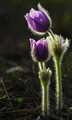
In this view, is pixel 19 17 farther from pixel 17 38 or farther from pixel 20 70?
pixel 20 70

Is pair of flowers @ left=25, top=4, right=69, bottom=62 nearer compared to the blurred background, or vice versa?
pair of flowers @ left=25, top=4, right=69, bottom=62

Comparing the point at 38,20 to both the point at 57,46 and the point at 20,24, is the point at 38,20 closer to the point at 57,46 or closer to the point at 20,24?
the point at 57,46

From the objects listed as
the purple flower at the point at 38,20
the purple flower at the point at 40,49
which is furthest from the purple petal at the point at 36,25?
the purple flower at the point at 40,49

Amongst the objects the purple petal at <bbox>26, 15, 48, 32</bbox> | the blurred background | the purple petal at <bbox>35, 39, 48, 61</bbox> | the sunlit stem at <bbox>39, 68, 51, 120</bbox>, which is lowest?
the sunlit stem at <bbox>39, 68, 51, 120</bbox>

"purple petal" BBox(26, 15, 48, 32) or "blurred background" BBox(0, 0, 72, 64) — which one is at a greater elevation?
"blurred background" BBox(0, 0, 72, 64)

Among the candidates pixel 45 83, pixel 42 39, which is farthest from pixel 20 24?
pixel 45 83

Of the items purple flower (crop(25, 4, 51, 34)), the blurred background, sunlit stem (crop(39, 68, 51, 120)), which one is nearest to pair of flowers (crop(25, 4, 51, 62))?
purple flower (crop(25, 4, 51, 34))

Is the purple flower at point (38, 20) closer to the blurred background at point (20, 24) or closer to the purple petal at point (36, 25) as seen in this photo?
the purple petal at point (36, 25)

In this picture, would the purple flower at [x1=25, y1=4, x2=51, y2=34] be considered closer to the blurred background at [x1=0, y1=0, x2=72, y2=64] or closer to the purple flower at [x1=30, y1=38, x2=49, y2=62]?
the purple flower at [x1=30, y1=38, x2=49, y2=62]

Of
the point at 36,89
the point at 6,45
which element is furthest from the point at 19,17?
the point at 36,89
